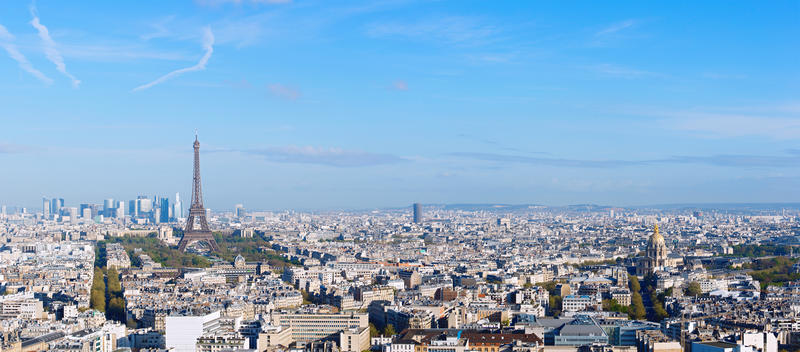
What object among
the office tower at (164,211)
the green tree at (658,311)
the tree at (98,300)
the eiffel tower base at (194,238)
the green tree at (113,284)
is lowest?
the green tree at (658,311)

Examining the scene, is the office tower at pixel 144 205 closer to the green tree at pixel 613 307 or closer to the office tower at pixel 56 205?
the office tower at pixel 56 205

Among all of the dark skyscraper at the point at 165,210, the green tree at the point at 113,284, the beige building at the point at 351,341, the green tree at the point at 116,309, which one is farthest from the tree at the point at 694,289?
the dark skyscraper at the point at 165,210

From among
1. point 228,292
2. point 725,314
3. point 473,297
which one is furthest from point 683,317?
point 228,292

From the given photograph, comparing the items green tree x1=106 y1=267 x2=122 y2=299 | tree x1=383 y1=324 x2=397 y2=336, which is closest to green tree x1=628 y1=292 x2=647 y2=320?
tree x1=383 y1=324 x2=397 y2=336

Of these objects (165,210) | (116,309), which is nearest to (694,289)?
(116,309)

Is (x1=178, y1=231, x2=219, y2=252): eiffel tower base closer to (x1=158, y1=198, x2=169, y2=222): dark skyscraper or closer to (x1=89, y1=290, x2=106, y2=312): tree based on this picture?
(x1=89, y1=290, x2=106, y2=312): tree

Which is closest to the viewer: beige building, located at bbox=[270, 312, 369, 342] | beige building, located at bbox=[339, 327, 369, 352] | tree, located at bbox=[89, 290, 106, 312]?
beige building, located at bbox=[339, 327, 369, 352]

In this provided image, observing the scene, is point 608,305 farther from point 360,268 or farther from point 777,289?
point 360,268

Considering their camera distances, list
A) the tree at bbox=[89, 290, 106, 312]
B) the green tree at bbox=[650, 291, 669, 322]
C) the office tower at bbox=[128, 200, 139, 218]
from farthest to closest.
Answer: the office tower at bbox=[128, 200, 139, 218] < the tree at bbox=[89, 290, 106, 312] < the green tree at bbox=[650, 291, 669, 322]
